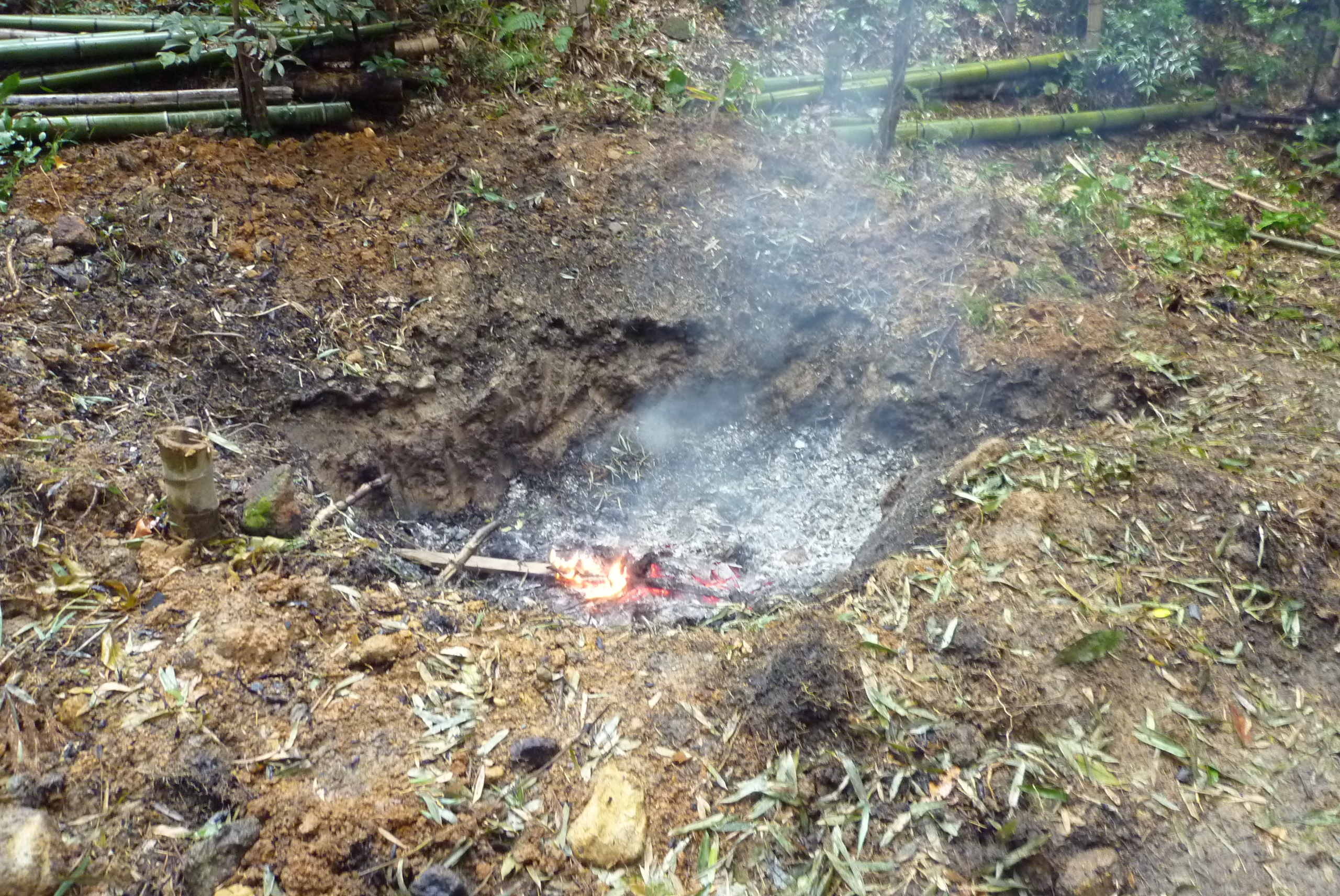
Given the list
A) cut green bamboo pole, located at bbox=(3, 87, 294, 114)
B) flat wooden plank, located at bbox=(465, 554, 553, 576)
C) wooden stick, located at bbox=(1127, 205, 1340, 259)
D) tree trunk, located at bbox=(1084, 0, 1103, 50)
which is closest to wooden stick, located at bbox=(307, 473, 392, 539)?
flat wooden plank, located at bbox=(465, 554, 553, 576)

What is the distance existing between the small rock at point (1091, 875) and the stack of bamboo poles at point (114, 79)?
16.3 feet

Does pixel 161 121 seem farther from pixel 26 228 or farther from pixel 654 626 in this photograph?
pixel 654 626

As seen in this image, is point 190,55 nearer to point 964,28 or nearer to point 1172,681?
point 1172,681

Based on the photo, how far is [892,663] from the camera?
284 cm

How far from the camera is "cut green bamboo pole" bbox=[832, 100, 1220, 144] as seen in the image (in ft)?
19.7

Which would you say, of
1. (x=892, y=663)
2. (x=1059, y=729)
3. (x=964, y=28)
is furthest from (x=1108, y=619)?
(x=964, y=28)

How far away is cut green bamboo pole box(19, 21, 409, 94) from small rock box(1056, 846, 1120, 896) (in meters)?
5.16

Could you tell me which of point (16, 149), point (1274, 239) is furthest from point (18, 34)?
point (1274, 239)

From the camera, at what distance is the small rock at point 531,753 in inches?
101

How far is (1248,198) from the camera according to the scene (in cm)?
591

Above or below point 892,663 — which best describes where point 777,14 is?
above

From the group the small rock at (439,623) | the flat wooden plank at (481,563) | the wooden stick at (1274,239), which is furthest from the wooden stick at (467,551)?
the wooden stick at (1274,239)

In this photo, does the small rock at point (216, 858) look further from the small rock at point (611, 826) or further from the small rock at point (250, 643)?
the small rock at point (611, 826)

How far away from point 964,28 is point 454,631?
21.8 feet
